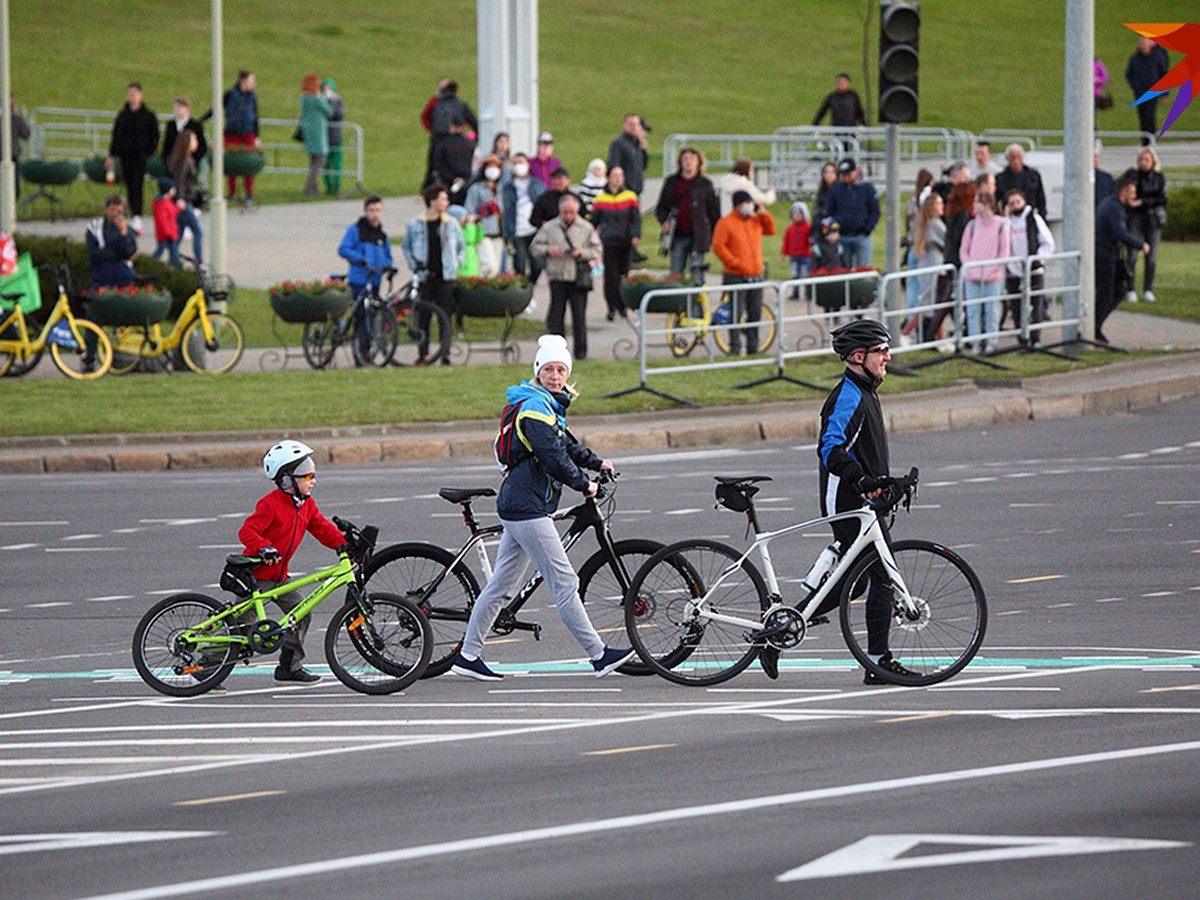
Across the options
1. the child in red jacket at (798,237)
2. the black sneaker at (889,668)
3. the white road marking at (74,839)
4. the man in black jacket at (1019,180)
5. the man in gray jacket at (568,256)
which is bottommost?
the white road marking at (74,839)

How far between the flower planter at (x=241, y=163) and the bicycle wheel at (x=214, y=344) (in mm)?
13874

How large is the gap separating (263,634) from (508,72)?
2355 centimetres

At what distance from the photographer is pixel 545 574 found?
10.2 meters

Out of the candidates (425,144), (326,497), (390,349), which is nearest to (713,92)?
(425,144)

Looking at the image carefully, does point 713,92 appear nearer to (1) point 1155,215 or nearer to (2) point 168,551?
(1) point 1155,215

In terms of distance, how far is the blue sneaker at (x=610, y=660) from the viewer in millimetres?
10180

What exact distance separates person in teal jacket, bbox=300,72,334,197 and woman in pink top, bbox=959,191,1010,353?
17855mm

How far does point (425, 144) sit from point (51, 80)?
1162cm

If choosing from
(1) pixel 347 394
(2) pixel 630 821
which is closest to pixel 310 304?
(1) pixel 347 394

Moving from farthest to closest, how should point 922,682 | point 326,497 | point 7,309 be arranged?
point 7,309
point 326,497
point 922,682

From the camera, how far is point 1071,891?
664cm

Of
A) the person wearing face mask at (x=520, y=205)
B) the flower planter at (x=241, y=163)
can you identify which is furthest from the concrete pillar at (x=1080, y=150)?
the flower planter at (x=241, y=163)

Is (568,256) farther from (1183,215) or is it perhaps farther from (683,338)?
(1183,215)

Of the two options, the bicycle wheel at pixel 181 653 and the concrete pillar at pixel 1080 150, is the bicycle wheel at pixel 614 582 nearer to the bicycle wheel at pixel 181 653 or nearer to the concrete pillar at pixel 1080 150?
the bicycle wheel at pixel 181 653
